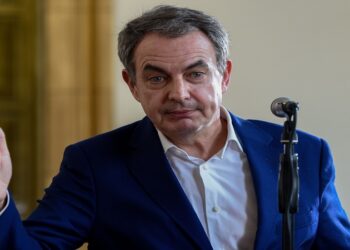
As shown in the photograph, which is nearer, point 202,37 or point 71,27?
point 202,37

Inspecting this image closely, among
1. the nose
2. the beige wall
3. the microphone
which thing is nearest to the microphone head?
the microphone

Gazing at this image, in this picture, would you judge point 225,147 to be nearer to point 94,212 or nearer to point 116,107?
point 94,212

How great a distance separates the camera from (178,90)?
173 cm

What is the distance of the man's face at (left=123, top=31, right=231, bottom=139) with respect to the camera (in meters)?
1.74

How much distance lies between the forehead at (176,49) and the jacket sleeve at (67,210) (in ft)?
0.99

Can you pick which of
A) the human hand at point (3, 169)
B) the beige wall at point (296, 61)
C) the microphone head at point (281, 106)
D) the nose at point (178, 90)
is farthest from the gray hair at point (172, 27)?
the beige wall at point (296, 61)

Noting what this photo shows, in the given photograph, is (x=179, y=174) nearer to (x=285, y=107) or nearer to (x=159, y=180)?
(x=159, y=180)

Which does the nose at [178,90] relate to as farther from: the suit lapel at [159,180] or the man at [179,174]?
the suit lapel at [159,180]

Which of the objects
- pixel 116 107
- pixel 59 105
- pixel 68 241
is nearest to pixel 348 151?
pixel 116 107

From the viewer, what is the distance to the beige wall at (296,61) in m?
2.82

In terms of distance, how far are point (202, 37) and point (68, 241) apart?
1.94 ft

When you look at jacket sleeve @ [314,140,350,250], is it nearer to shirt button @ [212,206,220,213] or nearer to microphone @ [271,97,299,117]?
shirt button @ [212,206,220,213]

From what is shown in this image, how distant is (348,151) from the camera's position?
2838mm

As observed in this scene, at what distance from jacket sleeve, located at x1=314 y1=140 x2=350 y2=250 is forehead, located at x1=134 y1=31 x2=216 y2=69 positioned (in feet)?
1.37
